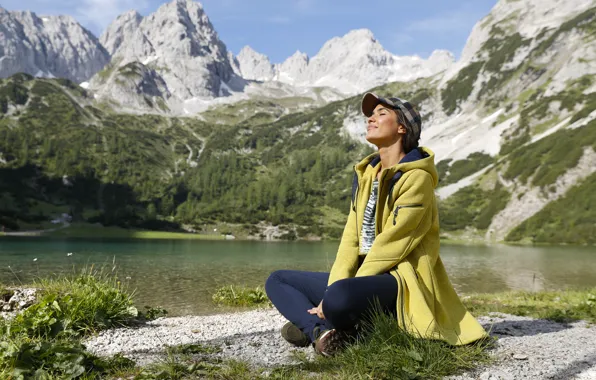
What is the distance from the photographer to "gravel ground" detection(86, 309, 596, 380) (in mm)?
4965

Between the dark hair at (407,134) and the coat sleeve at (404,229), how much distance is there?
65cm

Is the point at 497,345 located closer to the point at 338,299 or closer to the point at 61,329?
the point at 338,299

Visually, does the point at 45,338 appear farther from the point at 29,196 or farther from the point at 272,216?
the point at 29,196

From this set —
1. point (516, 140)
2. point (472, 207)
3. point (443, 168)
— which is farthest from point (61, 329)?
point (516, 140)

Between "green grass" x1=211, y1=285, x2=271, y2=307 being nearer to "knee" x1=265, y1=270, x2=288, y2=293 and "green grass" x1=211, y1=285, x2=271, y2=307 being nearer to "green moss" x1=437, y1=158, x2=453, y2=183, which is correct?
"knee" x1=265, y1=270, x2=288, y2=293

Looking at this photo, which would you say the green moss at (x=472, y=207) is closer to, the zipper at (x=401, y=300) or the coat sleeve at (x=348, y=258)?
the coat sleeve at (x=348, y=258)

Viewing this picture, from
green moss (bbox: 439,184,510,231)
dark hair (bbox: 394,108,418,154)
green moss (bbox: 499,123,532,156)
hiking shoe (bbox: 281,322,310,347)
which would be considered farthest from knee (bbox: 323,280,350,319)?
green moss (bbox: 499,123,532,156)

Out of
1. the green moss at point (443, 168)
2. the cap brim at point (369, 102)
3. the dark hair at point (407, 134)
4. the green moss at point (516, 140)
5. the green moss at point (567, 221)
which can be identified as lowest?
the green moss at point (567, 221)

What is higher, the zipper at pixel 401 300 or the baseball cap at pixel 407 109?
the baseball cap at pixel 407 109

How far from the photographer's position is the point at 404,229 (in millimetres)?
5062

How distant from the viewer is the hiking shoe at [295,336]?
6062mm

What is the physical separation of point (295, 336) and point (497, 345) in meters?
2.80

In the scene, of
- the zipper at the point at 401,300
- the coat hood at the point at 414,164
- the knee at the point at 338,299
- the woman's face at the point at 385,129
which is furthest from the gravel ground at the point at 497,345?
the woman's face at the point at 385,129

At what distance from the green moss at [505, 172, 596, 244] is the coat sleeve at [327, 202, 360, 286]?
13742cm
